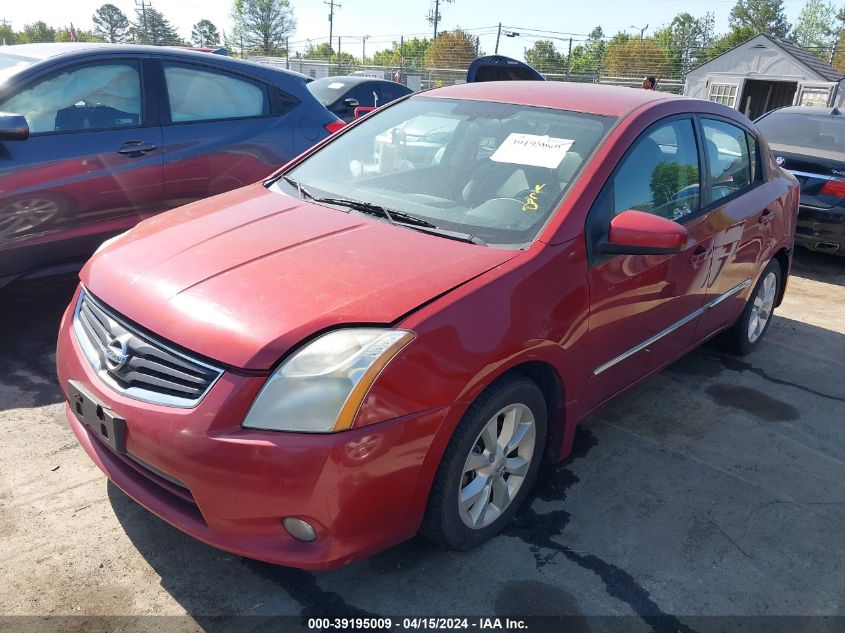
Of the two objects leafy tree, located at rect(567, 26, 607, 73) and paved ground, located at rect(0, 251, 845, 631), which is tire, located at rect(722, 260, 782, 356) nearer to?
paved ground, located at rect(0, 251, 845, 631)

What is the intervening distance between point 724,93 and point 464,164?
23440 mm

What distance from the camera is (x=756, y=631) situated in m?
2.27

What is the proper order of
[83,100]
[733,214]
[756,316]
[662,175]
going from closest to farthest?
[662,175] < [733,214] < [83,100] < [756,316]

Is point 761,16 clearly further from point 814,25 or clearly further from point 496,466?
point 496,466

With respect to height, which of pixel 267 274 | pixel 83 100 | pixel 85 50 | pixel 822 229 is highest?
pixel 85 50

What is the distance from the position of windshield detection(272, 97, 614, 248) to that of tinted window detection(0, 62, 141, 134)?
157 centimetres

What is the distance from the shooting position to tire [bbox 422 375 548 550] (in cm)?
224

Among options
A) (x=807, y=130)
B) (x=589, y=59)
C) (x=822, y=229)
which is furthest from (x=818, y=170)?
(x=589, y=59)

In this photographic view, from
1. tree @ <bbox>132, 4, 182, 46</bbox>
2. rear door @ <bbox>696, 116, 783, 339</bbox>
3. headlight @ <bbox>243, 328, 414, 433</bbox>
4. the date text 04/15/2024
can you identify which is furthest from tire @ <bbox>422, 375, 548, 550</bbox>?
tree @ <bbox>132, 4, 182, 46</bbox>

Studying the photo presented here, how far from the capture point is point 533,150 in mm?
2932

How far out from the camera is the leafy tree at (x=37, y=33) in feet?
249

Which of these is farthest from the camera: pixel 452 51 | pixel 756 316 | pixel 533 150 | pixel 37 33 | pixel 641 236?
pixel 37 33

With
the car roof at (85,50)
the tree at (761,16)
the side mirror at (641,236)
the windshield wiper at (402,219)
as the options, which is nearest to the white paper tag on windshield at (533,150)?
the side mirror at (641,236)

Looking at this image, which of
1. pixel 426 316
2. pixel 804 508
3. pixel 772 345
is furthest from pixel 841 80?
pixel 426 316
